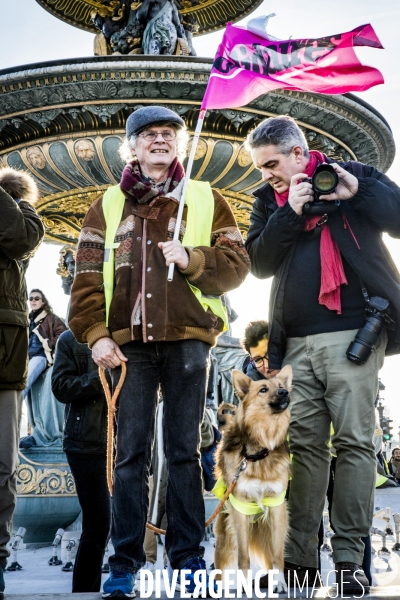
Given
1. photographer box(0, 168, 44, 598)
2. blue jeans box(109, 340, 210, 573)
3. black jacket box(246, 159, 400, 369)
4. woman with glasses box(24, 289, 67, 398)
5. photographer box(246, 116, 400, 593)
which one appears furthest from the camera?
woman with glasses box(24, 289, 67, 398)

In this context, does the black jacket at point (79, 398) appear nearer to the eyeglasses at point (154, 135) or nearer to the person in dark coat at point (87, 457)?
the person in dark coat at point (87, 457)

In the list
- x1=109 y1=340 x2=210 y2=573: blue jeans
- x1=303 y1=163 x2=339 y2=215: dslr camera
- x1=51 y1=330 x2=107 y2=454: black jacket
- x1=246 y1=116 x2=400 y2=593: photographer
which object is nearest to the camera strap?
x1=246 y1=116 x2=400 y2=593: photographer

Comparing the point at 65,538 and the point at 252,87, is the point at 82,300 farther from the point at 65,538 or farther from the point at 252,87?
the point at 65,538

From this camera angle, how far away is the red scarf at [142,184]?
3.40 m

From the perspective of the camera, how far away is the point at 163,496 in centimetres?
527

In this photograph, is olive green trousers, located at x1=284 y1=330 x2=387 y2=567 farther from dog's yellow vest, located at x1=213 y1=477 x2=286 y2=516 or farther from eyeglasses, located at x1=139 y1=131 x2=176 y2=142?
eyeglasses, located at x1=139 y1=131 x2=176 y2=142

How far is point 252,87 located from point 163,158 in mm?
778

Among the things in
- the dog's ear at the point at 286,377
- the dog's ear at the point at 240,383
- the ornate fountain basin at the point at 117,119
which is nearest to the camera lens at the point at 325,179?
the dog's ear at the point at 286,377

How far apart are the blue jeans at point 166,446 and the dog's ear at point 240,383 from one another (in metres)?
0.44

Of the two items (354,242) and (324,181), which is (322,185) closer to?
(324,181)

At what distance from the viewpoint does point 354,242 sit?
11.4 feet

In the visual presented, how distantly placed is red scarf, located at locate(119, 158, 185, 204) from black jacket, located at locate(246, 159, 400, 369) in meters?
0.50

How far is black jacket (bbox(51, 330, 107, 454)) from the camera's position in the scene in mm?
4402

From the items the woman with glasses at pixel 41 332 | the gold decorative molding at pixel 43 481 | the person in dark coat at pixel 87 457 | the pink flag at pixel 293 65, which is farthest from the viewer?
the woman with glasses at pixel 41 332
